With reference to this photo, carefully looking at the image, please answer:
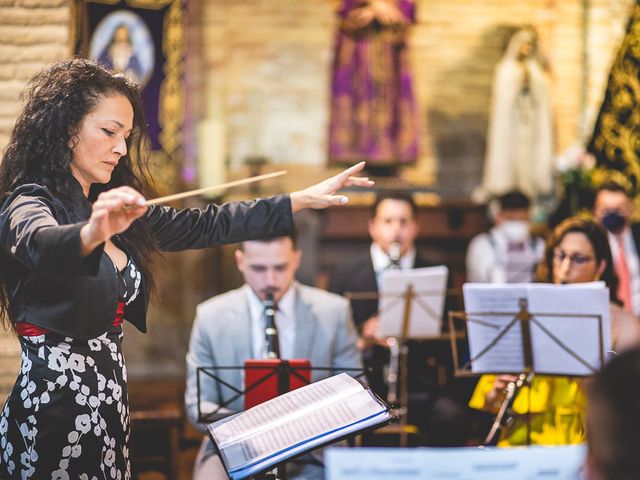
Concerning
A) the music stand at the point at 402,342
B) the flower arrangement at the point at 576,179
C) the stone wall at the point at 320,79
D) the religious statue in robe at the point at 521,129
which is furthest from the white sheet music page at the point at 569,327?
the stone wall at the point at 320,79

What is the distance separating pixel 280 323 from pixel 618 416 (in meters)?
2.63

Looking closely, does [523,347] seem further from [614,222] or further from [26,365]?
[614,222]

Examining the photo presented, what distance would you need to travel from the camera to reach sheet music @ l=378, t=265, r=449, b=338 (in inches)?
169

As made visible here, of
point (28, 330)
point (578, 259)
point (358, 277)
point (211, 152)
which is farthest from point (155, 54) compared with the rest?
point (28, 330)

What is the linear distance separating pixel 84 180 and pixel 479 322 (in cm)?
187

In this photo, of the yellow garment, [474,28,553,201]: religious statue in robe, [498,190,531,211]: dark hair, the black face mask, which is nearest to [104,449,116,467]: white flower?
the yellow garment

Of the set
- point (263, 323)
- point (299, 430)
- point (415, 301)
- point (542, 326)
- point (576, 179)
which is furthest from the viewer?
point (576, 179)

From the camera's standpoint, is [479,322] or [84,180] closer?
[84,180]

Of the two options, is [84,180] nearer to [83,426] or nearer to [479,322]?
[83,426]

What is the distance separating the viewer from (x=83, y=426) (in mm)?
2139

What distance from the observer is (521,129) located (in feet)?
23.6

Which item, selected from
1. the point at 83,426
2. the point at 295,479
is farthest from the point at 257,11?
the point at 83,426

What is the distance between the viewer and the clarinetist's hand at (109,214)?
1.77 m

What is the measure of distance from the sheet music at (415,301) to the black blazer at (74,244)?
1.89m
